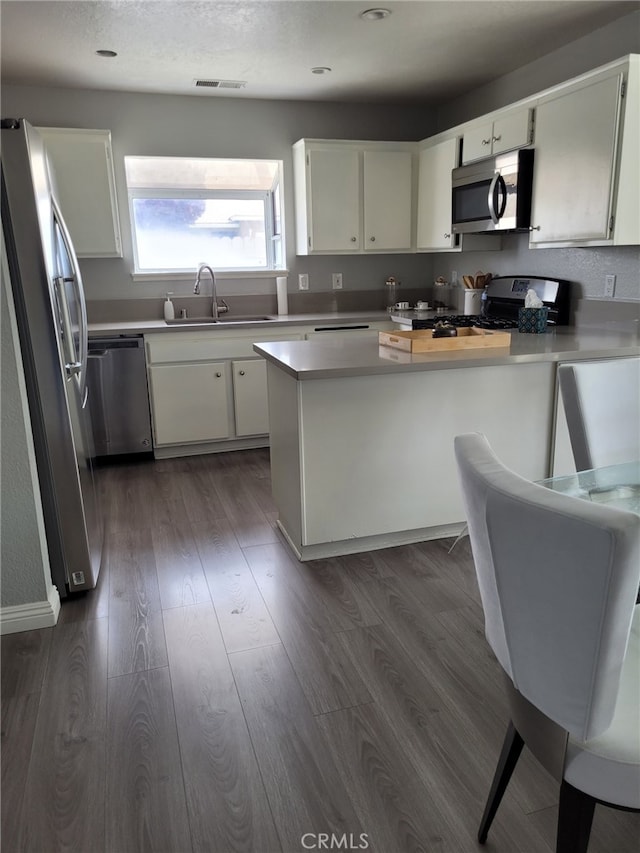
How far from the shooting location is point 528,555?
944 millimetres

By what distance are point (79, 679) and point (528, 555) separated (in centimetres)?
158

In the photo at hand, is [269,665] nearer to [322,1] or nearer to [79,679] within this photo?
[79,679]

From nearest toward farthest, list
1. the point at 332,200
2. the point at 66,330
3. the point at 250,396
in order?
the point at 66,330 < the point at 250,396 < the point at 332,200

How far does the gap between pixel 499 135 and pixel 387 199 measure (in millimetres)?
1138

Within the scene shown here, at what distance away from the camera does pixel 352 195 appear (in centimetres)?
452

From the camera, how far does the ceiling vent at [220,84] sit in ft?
13.2

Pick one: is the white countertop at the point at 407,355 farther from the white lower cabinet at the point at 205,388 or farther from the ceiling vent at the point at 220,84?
the ceiling vent at the point at 220,84

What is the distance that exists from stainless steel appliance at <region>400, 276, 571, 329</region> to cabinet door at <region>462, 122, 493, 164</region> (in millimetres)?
794

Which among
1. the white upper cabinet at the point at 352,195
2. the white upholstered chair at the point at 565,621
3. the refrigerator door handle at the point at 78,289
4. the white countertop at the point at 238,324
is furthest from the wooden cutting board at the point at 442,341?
the white upper cabinet at the point at 352,195

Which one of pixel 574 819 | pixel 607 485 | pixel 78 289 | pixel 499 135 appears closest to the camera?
pixel 574 819

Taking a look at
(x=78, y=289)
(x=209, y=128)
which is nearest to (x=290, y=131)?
(x=209, y=128)

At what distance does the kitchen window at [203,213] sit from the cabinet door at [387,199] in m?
0.69

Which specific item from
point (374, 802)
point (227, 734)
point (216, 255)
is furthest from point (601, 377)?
point (216, 255)

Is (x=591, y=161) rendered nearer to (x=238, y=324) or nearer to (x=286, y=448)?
(x=286, y=448)
